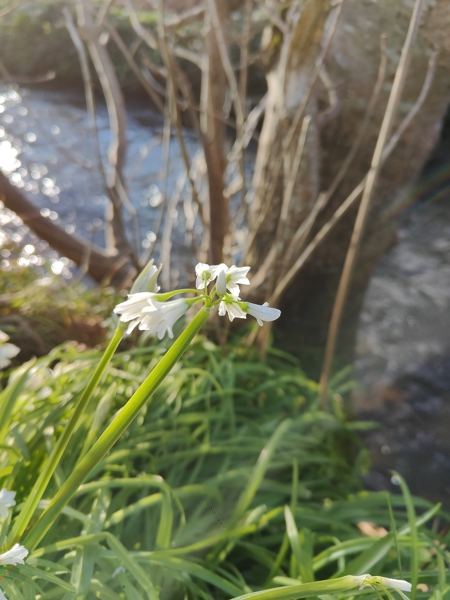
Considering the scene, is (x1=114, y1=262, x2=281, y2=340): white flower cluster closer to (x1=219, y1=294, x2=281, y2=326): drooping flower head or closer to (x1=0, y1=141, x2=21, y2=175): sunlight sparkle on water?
(x1=219, y1=294, x2=281, y2=326): drooping flower head

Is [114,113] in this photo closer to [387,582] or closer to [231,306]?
[231,306]

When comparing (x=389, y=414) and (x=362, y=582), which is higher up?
(x=362, y=582)

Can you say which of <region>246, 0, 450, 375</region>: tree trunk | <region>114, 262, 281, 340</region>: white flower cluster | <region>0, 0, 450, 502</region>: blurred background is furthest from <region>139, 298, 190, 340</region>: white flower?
<region>246, 0, 450, 375</region>: tree trunk

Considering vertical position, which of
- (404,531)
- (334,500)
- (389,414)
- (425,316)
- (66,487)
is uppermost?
(66,487)

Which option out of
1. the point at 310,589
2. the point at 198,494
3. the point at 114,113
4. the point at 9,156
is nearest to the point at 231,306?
the point at 310,589

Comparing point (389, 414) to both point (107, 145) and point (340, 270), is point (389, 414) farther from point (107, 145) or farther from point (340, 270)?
point (107, 145)

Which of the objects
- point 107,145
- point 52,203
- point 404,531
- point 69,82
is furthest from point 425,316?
point 69,82

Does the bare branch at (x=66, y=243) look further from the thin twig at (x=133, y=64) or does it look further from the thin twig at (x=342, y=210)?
the thin twig at (x=342, y=210)

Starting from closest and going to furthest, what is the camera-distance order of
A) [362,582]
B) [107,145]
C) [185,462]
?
[362,582], [185,462], [107,145]

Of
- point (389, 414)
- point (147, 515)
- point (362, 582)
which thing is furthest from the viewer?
point (389, 414)
